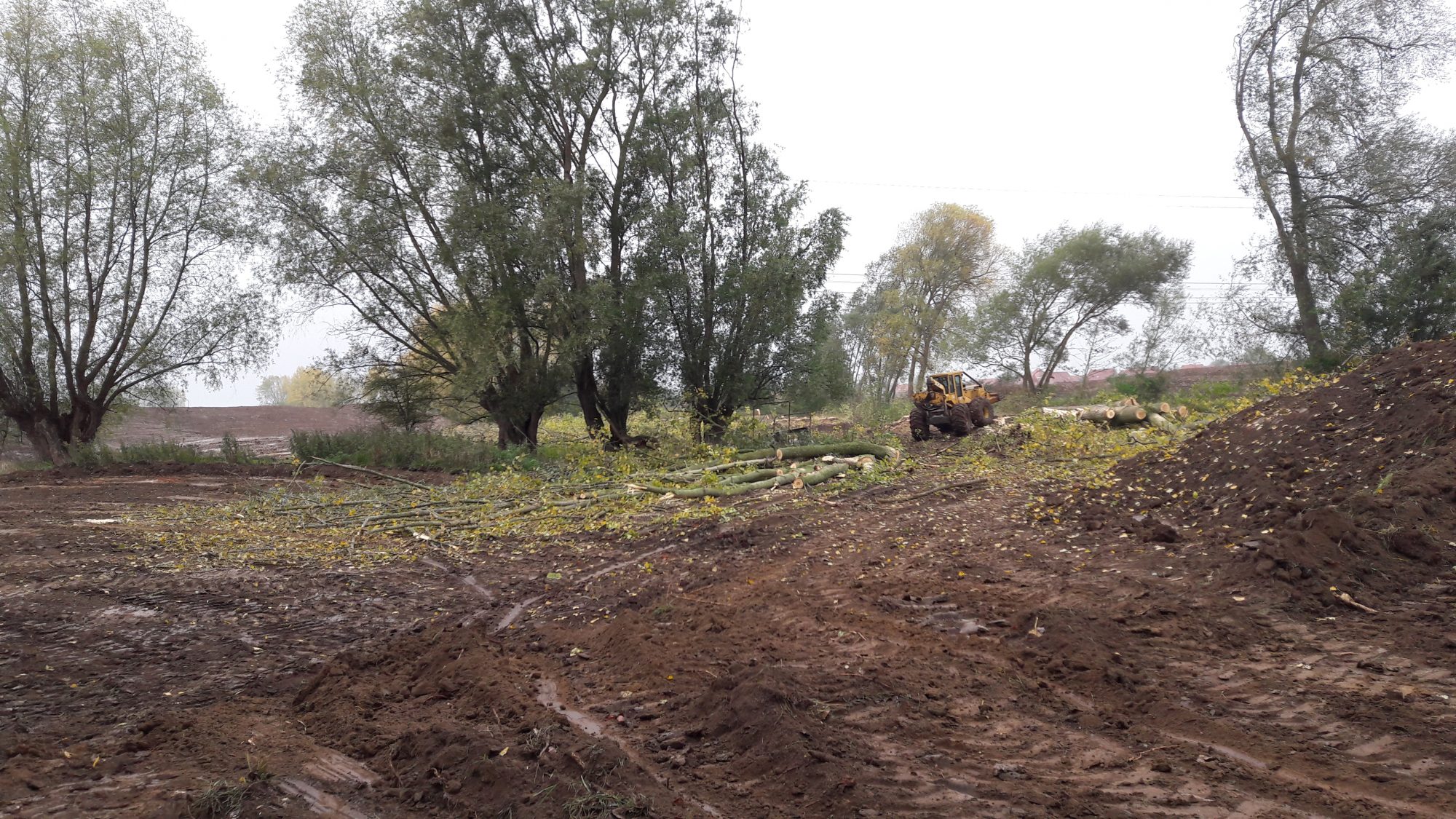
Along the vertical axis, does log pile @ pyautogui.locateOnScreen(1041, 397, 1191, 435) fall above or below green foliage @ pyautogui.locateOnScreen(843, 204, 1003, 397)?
below

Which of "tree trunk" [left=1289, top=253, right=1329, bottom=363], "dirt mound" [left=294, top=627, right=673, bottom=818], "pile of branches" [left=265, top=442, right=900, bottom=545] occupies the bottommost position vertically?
"dirt mound" [left=294, top=627, right=673, bottom=818]

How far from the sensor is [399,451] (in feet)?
54.7

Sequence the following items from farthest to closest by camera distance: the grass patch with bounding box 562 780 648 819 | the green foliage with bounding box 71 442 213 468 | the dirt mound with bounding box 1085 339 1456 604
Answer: the green foliage with bounding box 71 442 213 468 < the dirt mound with bounding box 1085 339 1456 604 < the grass patch with bounding box 562 780 648 819

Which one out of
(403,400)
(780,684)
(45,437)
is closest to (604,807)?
(780,684)

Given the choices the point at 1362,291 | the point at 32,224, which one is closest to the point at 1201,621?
the point at 1362,291

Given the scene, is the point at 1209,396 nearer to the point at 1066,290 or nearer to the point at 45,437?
the point at 1066,290

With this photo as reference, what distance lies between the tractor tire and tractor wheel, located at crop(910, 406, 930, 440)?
0.60 meters

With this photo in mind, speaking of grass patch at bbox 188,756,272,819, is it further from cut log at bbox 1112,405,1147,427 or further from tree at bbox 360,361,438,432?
tree at bbox 360,361,438,432

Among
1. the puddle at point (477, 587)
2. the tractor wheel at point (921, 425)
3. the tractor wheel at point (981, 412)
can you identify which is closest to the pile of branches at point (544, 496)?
the puddle at point (477, 587)

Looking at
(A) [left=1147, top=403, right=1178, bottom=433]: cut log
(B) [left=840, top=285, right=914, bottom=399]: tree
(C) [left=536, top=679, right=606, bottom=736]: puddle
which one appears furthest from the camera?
(B) [left=840, top=285, right=914, bottom=399]: tree

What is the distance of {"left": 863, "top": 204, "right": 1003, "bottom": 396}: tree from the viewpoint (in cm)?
3384

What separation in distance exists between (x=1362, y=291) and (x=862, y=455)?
1504 centimetres

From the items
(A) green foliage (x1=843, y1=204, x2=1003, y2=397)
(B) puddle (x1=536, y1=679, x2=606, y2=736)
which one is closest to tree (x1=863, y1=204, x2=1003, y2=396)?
(A) green foliage (x1=843, y1=204, x2=1003, y2=397)

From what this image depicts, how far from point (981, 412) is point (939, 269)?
705 inches
